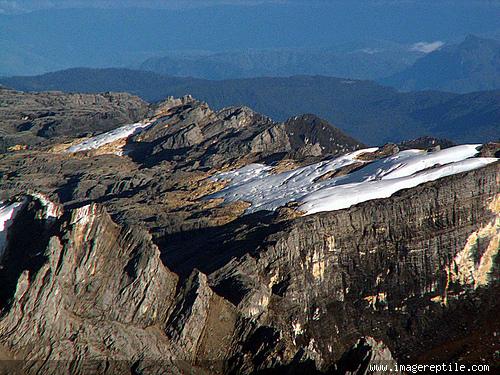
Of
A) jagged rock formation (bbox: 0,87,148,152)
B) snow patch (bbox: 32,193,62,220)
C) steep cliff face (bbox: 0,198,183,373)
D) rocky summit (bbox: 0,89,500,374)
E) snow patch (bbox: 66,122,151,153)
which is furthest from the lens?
jagged rock formation (bbox: 0,87,148,152)

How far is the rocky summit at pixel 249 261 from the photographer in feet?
111

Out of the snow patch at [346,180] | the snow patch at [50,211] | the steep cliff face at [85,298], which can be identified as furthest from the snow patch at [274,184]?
the steep cliff face at [85,298]

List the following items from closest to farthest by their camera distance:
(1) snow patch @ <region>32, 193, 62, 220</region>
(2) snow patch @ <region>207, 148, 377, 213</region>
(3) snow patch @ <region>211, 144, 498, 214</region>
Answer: (1) snow patch @ <region>32, 193, 62, 220</region> → (3) snow patch @ <region>211, 144, 498, 214</region> → (2) snow patch @ <region>207, 148, 377, 213</region>

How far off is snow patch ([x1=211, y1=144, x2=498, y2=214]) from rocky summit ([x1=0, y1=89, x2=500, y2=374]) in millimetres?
211

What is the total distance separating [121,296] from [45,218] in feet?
28.4

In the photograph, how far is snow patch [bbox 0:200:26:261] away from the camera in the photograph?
143 feet

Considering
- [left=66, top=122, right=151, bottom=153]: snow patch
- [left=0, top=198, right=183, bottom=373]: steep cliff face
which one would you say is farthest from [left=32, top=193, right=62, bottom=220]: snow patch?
[left=66, top=122, right=151, bottom=153]: snow patch

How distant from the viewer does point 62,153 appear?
103000 mm

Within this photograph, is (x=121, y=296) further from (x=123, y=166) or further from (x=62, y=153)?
(x=62, y=153)

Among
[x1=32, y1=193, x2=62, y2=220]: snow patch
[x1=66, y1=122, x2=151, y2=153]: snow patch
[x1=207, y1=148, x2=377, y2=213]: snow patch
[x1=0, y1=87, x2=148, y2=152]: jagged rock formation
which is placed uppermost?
[x1=32, y1=193, x2=62, y2=220]: snow patch

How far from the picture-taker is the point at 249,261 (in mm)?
48000

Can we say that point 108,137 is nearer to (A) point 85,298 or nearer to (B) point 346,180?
(B) point 346,180

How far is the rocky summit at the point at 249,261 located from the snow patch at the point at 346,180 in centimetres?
21

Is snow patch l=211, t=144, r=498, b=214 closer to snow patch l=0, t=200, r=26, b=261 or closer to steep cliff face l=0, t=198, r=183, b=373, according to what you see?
snow patch l=0, t=200, r=26, b=261
